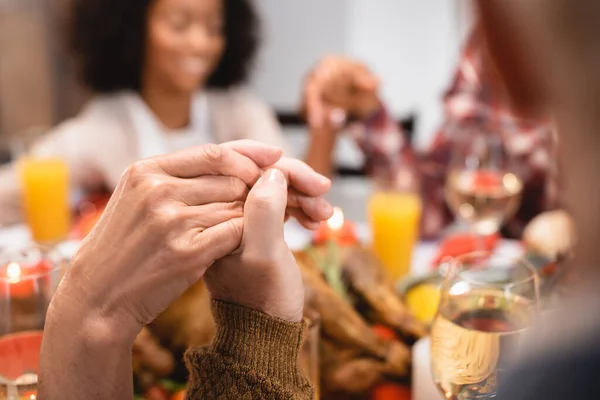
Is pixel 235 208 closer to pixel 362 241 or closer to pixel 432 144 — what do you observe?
pixel 362 241

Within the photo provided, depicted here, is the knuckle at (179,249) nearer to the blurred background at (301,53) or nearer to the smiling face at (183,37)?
the smiling face at (183,37)

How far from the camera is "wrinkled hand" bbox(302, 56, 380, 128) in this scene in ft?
5.78

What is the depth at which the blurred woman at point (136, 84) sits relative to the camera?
1831 millimetres

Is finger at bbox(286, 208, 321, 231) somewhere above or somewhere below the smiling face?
below

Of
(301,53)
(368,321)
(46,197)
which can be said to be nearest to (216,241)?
(368,321)

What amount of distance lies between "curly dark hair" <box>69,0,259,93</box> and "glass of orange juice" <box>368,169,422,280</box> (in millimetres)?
939

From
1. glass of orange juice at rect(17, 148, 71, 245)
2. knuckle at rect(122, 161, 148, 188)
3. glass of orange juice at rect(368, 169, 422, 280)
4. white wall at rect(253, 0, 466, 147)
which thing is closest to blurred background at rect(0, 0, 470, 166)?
white wall at rect(253, 0, 466, 147)

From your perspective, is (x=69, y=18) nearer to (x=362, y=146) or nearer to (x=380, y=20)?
(x=362, y=146)

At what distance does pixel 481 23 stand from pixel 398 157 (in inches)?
61.0

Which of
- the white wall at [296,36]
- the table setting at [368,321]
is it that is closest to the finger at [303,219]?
the table setting at [368,321]

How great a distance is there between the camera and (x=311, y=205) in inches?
28.2

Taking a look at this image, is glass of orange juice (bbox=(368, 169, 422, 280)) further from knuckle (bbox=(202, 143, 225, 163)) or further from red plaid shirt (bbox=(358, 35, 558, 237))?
knuckle (bbox=(202, 143, 225, 163))

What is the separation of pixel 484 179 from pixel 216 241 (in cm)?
88

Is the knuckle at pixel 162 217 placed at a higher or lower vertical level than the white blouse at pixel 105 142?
higher
